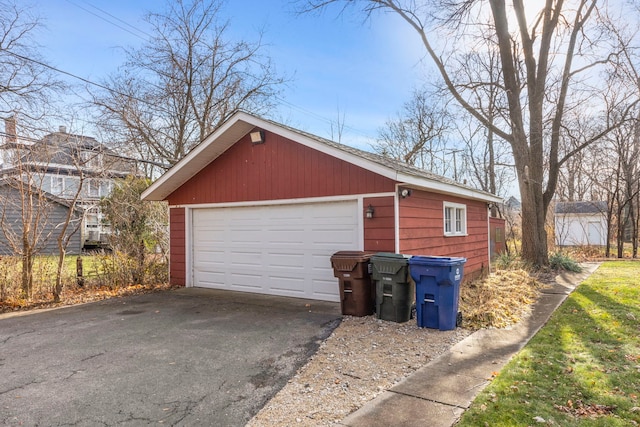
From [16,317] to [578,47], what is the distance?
634 inches

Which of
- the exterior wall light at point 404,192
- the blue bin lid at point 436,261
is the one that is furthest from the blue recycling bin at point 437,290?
the exterior wall light at point 404,192

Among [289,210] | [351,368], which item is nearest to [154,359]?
[351,368]

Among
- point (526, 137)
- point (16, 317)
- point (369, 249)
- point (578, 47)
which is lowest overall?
point (16, 317)

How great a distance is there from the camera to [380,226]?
259 inches

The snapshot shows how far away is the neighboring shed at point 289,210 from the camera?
264 inches

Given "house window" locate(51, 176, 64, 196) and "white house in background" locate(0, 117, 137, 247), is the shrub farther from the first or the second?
"house window" locate(51, 176, 64, 196)

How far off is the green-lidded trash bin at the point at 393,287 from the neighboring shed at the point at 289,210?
0.74 m

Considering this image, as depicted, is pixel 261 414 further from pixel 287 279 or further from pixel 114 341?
pixel 287 279

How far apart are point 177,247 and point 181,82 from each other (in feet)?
28.3

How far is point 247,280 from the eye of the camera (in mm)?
8477

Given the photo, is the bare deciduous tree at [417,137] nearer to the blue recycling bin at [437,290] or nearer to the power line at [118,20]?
the power line at [118,20]

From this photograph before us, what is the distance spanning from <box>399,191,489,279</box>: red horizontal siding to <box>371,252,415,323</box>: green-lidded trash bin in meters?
0.92

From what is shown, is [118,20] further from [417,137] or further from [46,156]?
[417,137]

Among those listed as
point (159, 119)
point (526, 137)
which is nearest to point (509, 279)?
point (526, 137)
